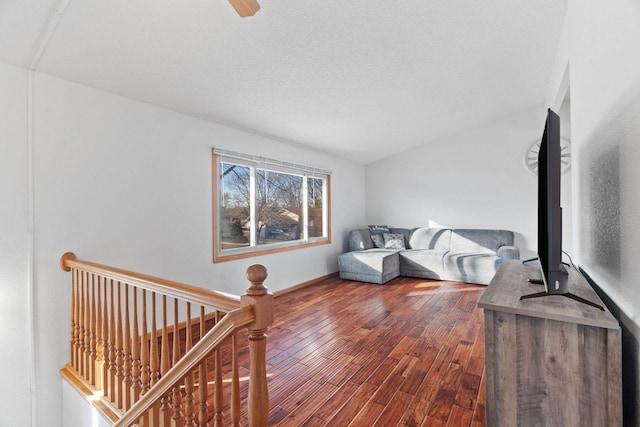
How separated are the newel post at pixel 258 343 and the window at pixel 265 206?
2.44 meters

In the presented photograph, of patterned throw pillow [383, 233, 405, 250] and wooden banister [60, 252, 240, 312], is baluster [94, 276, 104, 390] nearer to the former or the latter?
wooden banister [60, 252, 240, 312]

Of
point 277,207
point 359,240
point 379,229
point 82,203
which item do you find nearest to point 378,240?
point 379,229

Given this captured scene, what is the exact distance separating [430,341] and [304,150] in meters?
3.23

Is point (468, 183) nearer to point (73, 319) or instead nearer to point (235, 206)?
point (235, 206)

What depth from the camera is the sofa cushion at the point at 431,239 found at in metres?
5.39

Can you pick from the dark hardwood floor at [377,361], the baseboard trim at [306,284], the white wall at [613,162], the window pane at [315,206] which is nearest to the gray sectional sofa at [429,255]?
the baseboard trim at [306,284]

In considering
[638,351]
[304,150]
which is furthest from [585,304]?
→ [304,150]

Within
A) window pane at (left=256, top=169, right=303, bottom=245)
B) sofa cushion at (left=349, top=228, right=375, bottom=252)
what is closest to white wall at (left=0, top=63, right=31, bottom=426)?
window pane at (left=256, top=169, right=303, bottom=245)

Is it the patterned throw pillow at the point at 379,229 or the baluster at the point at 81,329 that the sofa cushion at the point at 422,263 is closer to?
the patterned throw pillow at the point at 379,229

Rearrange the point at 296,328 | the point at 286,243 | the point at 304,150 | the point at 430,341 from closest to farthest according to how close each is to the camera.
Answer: the point at 430,341
the point at 296,328
the point at 286,243
the point at 304,150

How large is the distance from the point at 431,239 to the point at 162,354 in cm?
489

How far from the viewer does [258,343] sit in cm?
114

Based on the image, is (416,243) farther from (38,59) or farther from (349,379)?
(38,59)

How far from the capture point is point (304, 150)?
188 inches
